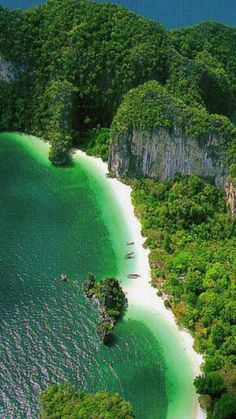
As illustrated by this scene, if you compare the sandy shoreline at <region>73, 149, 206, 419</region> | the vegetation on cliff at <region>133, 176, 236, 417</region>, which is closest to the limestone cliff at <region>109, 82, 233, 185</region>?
the vegetation on cliff at <region>133, 176, 236, 417</region>

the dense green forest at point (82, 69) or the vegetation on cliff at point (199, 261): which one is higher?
the dense green forest at point (82, 69)

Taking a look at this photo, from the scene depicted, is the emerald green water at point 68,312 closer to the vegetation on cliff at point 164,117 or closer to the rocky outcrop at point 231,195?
the vegetation on cliff at point 164,117

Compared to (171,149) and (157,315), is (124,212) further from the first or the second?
(157,315)

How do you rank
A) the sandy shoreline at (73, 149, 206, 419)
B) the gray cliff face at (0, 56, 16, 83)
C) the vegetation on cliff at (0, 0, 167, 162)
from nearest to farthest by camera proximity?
1. the sandy shoreline at (73, 149, 206, 419)
2. the vegetation on cliff at (0, 0, 167, 162)
3. the gray cliff face at (0, 56, 16, 83)

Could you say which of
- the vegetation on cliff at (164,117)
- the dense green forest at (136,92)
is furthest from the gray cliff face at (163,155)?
the dense green forest at (136,92)

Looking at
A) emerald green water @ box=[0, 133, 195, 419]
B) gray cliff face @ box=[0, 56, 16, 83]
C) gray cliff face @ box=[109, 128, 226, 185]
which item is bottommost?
emerald green water @ box=[0, 133, 195, 419]

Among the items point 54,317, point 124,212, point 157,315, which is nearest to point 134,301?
point 157,315

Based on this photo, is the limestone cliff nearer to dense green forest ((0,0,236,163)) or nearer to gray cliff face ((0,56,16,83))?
dense green forest ((0,0,236,163))

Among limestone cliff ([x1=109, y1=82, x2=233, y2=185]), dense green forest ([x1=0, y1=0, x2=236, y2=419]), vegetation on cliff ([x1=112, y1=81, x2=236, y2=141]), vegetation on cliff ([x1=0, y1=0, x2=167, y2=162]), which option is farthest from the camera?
vegetation on cliff ([x1=0, y1=0, x2=167, y2=162])
